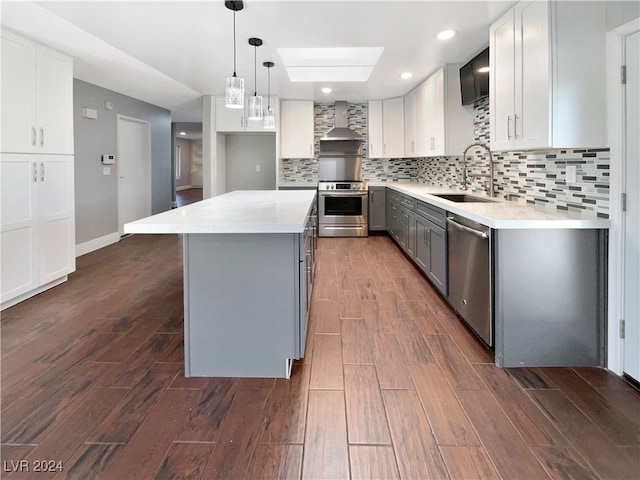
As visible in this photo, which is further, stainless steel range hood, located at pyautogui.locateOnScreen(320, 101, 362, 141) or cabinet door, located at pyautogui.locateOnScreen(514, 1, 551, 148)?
stainless steel range hood, located at pyautogui.locateOnScreen(320, 101, 362, 141)

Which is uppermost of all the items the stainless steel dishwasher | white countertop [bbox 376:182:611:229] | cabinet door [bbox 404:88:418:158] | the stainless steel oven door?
cabinet door [bbox 404:88:418:158]

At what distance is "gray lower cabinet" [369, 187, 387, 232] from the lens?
6.61 meters

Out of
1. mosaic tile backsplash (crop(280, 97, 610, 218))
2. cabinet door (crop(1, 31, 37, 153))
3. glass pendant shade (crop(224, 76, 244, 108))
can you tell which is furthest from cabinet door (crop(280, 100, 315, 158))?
glass pendant shade (crop(224, 76, 244, 108))

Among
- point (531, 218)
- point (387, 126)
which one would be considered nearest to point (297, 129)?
point (387, 126)

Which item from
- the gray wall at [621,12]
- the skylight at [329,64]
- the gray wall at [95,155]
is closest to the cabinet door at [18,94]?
the gray wall at [95,155]

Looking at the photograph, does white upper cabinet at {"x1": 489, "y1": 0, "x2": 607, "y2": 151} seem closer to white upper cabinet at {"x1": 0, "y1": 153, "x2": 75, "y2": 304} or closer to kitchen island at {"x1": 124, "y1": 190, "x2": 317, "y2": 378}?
kitchen island at {"x1": 124, "y1": 190, "x2": 317, "y2": 378}

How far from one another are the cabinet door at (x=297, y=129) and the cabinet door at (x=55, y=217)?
11.2 feet

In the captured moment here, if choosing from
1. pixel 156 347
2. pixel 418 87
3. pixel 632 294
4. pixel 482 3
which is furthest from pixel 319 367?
pixel 418 87

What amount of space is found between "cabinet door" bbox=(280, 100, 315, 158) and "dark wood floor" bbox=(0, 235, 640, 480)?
4140mm

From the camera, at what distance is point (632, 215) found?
6.78ft

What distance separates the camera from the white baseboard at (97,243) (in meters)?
5.37

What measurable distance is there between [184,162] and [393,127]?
1100 centimetres

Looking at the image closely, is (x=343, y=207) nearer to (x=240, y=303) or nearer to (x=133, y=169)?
(x=133, y=169)

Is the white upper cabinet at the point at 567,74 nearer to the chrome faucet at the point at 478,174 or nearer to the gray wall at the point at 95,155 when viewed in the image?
the chrome faucet at the point at 478,174
